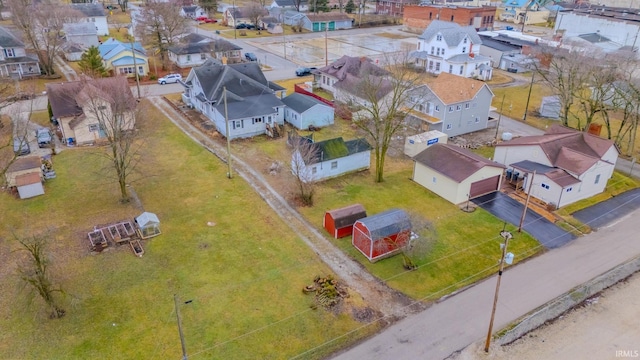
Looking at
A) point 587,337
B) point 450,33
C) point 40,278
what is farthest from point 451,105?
point 40,278

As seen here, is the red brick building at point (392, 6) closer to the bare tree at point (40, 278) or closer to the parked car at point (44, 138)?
the parked car at point (44, 138)

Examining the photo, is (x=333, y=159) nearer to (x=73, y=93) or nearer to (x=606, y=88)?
(x=73, y=93)

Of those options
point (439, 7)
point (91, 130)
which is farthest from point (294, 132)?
point (439, 7)

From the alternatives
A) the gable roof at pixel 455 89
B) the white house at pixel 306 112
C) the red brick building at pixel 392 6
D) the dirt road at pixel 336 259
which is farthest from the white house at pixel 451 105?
the red brick building at pixel 392 6

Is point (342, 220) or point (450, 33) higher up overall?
point (450, 33)

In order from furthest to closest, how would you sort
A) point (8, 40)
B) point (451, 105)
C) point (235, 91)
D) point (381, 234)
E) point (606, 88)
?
point (8, 40) → point (235, 91) → point (606, 88) → point (451, 105) → point (381, 234)

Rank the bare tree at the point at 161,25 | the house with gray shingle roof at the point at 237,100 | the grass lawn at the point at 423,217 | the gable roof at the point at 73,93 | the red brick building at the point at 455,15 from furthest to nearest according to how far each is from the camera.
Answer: the red brick building at the point at 455,15 → the bare tree at the point at 161,25 → the house with gray shingle roof at the point at 237,100 → the gable roof at the point at 73,93 → the grass lawn at the point at 423,217

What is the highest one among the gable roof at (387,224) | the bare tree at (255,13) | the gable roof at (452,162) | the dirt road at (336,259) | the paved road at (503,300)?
the bare tree at (255,13)

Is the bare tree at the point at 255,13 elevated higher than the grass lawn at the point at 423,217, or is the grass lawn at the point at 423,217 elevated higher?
the bare tree at the point at 255,13
